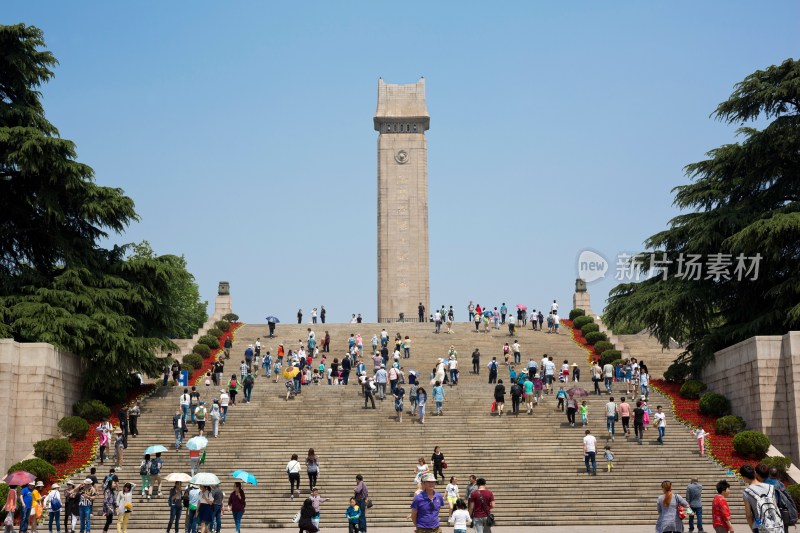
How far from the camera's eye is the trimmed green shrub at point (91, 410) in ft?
117

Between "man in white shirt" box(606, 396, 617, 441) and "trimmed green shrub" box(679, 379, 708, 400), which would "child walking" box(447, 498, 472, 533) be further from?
"trimmed green shrub" box(679, 379, 708, 400)

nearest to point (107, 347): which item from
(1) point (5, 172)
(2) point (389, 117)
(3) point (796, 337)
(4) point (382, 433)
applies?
(1) point (5, 172)

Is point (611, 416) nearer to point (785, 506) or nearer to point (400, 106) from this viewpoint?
point (785, 506)

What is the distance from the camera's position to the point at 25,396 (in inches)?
1303

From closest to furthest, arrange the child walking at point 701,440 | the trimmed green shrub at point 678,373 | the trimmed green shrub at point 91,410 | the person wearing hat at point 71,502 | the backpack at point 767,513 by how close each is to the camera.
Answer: the backpack at point 767,513 < the person wearing hat at point 71,502 < the child walking at point 701,440 < the trimmed green shrub at point 91,410 < the trimmed green shrub at point 678,373

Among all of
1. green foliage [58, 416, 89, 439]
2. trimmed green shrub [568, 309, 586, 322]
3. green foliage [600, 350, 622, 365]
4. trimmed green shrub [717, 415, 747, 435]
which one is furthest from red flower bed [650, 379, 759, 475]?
green foliage [58, 416, 89, 439]

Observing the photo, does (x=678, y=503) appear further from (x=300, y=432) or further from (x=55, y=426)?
(x=55, y=426)

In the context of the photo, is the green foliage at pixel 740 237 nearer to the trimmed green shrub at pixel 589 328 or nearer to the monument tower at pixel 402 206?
the trimmed green shrub at pixel 589 328

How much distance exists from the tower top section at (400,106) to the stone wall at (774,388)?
1803 inches

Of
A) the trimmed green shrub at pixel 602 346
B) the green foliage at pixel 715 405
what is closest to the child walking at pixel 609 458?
the green foliage at pixel 715 405

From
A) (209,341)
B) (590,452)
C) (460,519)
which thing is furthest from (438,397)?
(460,519)

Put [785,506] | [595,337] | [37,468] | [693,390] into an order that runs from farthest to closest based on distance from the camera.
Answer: [595,337]
[693,390]
[37,468]
[785,506]

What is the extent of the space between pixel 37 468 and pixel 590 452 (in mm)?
15678

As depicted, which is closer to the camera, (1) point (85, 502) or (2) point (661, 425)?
(1) point (85, 502)
